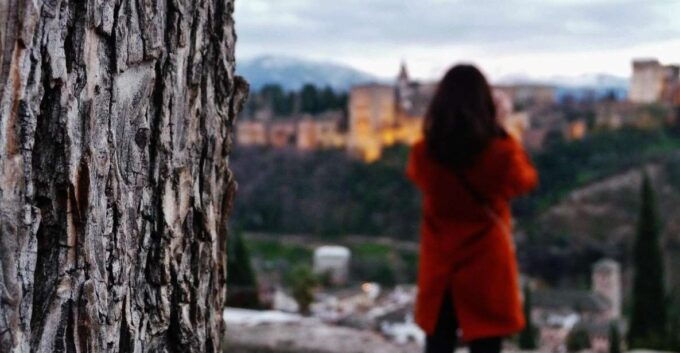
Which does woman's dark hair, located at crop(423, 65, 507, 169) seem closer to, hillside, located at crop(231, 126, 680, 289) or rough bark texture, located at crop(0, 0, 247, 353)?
rough bark texture, located at crop(0, 0, 247, 353)

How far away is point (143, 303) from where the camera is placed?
661 millimetres

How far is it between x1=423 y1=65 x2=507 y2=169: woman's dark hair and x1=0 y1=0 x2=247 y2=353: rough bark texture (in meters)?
0.81

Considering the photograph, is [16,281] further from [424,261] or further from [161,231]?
[424,261]

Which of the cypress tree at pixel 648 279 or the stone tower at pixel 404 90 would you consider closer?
the cypress tree at pixel 648 279

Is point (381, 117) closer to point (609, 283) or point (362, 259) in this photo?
point (362, 259)

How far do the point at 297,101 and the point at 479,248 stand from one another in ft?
92.3

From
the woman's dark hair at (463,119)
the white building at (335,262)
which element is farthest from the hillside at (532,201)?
the woman's dark hair at (463,119)

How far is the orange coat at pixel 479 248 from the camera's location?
151 cm

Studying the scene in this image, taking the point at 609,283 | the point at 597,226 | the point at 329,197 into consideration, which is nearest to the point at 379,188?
the point at 329,197

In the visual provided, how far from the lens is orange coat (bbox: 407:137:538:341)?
151 centimetres

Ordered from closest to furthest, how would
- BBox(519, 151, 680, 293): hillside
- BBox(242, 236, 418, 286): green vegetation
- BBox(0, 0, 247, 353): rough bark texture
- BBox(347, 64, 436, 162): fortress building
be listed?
BBox(0, 0, 247, 353): rough bark texture < BBox(242, 236, 418, 286): green vegetation < BBox(519, 151, 680, 293): hillside < BBox(347, 64, 436, 162): fortress building

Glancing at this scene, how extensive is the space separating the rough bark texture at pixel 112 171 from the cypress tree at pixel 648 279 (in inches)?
271

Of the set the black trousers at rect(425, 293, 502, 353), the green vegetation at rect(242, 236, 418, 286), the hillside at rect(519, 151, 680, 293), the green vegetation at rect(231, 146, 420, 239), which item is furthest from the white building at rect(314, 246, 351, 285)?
the black trousers at rect(425, 293, 502, 353)

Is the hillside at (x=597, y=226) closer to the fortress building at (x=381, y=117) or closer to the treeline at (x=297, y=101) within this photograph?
the fortress building at (x=381, y=117)
